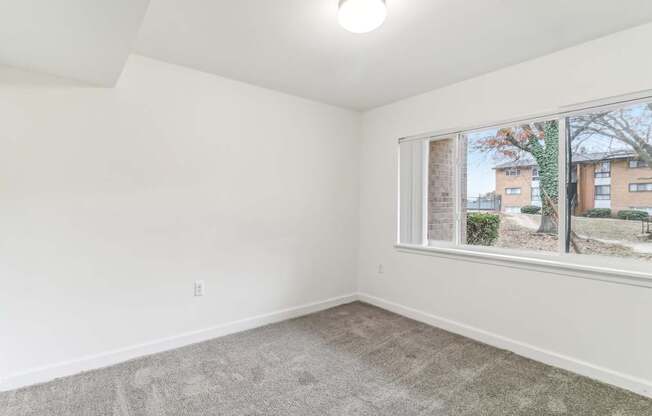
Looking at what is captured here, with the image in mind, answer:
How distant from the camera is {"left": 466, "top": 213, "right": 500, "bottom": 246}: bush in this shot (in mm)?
2881

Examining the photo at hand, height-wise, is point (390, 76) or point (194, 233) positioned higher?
point (390, 76)

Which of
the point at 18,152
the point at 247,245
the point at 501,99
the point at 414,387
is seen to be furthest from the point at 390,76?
the point at 18,152

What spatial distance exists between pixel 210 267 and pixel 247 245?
0.38 meters

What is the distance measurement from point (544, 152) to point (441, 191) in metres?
0.94

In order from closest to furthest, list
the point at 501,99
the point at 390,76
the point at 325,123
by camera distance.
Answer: the point at 501,99
the point at 390,76
the point at 325,123

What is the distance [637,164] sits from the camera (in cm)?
214

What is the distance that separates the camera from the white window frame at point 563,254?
2088mm

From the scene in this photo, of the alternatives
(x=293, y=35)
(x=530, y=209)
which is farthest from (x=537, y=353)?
(x=293, y=35)

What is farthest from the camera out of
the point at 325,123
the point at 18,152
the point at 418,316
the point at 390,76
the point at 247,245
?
the point at 325,123

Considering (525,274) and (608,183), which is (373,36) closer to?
(608,183)

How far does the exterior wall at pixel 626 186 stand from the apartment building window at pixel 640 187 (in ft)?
0.06

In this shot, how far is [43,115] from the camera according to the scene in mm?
2117

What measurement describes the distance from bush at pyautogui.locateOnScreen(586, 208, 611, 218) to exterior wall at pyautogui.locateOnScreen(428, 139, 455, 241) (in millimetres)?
1061

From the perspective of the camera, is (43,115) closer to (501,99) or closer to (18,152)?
(18,152)
